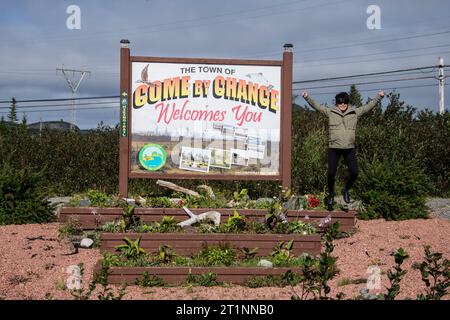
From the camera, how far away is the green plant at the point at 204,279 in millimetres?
7566

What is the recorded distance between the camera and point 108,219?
1056 centimetres

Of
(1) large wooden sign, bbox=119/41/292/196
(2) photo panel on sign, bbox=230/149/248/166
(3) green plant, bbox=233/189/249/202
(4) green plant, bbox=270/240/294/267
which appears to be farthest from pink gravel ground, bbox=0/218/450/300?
(2) photo panel on sign, bbox=230/149/248/166

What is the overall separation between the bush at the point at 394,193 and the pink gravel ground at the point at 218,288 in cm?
29

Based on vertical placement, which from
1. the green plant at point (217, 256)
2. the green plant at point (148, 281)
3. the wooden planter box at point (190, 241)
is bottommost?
the green plant at point (148, 281)

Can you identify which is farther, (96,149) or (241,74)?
(96,149)

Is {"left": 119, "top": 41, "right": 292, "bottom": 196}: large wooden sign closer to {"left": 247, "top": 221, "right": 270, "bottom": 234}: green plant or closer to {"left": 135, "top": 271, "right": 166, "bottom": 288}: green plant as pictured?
{"left": 247, "top": 221, "right": 270, "bottom": 234}: green plant

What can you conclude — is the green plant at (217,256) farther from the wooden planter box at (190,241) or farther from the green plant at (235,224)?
the green plant at (235,224)

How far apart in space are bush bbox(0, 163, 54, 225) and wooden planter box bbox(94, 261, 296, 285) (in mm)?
4902

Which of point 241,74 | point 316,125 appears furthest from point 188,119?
point 316,125

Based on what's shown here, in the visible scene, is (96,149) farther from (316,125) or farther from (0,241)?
(0,241)

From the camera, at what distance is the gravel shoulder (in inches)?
278

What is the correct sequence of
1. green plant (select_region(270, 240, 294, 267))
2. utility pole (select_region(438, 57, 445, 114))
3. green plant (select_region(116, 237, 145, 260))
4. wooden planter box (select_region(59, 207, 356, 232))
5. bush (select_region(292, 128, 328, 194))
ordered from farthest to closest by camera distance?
1. utility pole (select_region(438, 57, 445, 114))
2. bush (select_region(292, 128, 328, 194))
3. wooden planter box (select_region(59, 207, 356, 232))
4. green plant (select_region(116, 237, 145, 260))
5. green plant (select_region(270, 240, 294, 267))

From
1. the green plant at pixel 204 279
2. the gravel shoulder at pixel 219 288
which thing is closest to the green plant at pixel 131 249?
the gravel shoulder at pixel 219 288
